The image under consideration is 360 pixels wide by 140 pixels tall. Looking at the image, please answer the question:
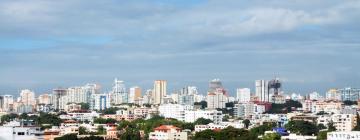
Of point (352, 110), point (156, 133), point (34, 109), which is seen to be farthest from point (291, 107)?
point (156, 133)

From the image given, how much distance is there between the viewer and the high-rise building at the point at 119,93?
7612 cm

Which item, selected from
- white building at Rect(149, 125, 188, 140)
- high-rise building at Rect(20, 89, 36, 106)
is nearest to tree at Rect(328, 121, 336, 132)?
white building at Rect(149, 125, 188, 140)

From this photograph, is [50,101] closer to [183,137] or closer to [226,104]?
[226,104]

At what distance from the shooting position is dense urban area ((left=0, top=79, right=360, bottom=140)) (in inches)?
1305

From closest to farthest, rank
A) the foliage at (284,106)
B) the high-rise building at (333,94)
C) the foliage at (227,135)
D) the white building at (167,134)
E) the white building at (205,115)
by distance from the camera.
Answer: the foliage at (227,135), the white building at (167,134), the white building at (205,115), the foliage at (284,106), the high-rise building at (333,94)

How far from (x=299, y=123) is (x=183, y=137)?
265 inches

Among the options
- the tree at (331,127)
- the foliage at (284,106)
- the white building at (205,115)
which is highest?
the foliage at (284,106)

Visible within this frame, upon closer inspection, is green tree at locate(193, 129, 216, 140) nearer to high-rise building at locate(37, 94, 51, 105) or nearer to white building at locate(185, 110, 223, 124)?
white building at locate(185, 110, 223, 124)

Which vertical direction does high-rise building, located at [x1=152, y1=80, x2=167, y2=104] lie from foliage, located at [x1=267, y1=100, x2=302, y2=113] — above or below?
above

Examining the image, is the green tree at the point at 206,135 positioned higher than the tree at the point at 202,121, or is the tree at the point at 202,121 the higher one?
the tree at the point at 202,121

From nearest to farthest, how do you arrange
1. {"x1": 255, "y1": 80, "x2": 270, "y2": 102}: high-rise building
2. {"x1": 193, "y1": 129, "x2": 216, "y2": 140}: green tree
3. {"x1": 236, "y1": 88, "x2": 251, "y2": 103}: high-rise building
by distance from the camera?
{"x1": 193, "y1": 129, "x2": 216, "y2": 140}: green tree, {"x1": 255, "y1": 80, "x2": 270, "y2": 102}: high-rise building, {"x1": 236, "y1": 88, "x2": 251, "y2": 103}: high-rise building

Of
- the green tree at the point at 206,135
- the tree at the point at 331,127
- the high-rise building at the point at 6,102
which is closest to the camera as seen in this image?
the green tree at the point at 206,135

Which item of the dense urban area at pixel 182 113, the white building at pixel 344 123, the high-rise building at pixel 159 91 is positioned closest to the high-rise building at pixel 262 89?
the dense urban area at pixel 182 113

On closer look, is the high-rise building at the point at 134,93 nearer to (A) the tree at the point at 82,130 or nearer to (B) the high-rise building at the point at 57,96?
(B) the high-rise building at the point at 57,96
